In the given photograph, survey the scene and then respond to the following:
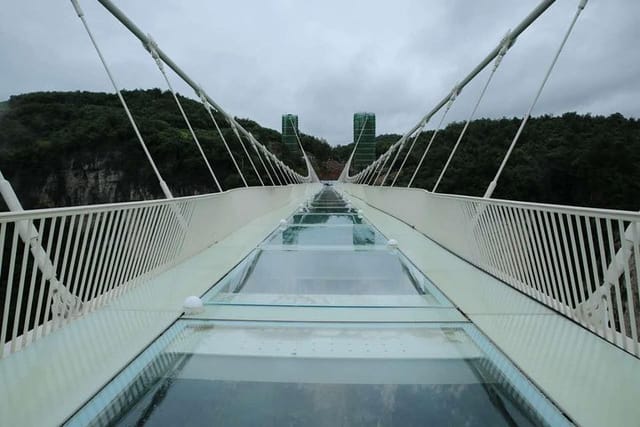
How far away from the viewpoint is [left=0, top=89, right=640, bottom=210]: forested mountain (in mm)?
8086

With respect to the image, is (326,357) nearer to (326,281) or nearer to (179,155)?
(326,281)

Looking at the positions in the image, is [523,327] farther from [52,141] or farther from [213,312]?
[52,141]

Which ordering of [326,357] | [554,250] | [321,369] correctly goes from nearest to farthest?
1. [321,369]
2. [326,357]
3. [554,250]

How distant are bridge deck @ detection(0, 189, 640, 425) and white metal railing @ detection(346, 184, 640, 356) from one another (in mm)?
124

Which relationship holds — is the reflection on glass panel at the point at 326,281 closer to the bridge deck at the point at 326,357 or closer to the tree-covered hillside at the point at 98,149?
the bridge deck at the point at 326,357

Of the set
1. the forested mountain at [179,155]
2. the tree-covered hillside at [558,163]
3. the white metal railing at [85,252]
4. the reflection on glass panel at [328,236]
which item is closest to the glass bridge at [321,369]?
the white metal railing at [85,252]

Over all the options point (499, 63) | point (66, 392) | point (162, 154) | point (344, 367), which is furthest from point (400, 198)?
point (162, 154)

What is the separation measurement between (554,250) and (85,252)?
9.41ft

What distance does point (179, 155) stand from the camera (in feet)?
73.5

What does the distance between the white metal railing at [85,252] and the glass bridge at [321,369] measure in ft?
1.80

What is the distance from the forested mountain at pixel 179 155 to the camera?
26.5ft

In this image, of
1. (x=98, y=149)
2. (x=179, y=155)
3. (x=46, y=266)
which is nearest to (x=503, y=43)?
(x=46, y=266)

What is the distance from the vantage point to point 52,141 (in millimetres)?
9555

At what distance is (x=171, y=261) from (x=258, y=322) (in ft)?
5.49
